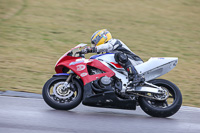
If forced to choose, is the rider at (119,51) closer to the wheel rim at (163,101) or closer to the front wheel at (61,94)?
the wheel rim at (163,101)

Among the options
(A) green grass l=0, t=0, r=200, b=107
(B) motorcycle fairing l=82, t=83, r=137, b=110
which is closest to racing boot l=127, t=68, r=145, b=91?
(B) motorcycle fairing l=82, t=83, r=137, b=110

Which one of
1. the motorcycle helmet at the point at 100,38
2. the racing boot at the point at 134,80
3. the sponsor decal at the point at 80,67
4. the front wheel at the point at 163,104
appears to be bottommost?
the front wheel at the point at 163,104

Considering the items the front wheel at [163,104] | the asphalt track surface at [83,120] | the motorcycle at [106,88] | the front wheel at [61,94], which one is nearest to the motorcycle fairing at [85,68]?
the motorcycle at [106,88]

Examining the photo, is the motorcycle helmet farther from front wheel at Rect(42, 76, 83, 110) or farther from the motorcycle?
front wheel at Rect(42, 76, 83, 110)

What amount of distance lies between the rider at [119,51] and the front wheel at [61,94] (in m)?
0.71

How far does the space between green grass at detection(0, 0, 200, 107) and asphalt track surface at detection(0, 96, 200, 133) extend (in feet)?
5.33

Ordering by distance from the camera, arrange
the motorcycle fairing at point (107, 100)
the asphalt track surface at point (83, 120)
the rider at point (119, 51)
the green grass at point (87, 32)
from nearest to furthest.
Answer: the asphalt track surface at point (83, 120)
the motorcycle fairing at point (107, 100)
the rider at point (119, 51)
the green grass at point (87, 32)

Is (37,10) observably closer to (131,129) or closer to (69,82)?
(69,82)

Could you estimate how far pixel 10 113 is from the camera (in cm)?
584

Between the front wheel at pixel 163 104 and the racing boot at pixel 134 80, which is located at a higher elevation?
the racing boot at pixel 134 80

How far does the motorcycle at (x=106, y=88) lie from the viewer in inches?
241

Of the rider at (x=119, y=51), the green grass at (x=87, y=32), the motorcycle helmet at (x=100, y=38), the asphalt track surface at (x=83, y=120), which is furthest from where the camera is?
the green grass at (x=87, y=32)

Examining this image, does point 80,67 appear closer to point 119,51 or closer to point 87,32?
point 119,51

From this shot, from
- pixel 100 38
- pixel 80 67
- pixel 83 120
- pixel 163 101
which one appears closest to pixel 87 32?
pixel 100 38
